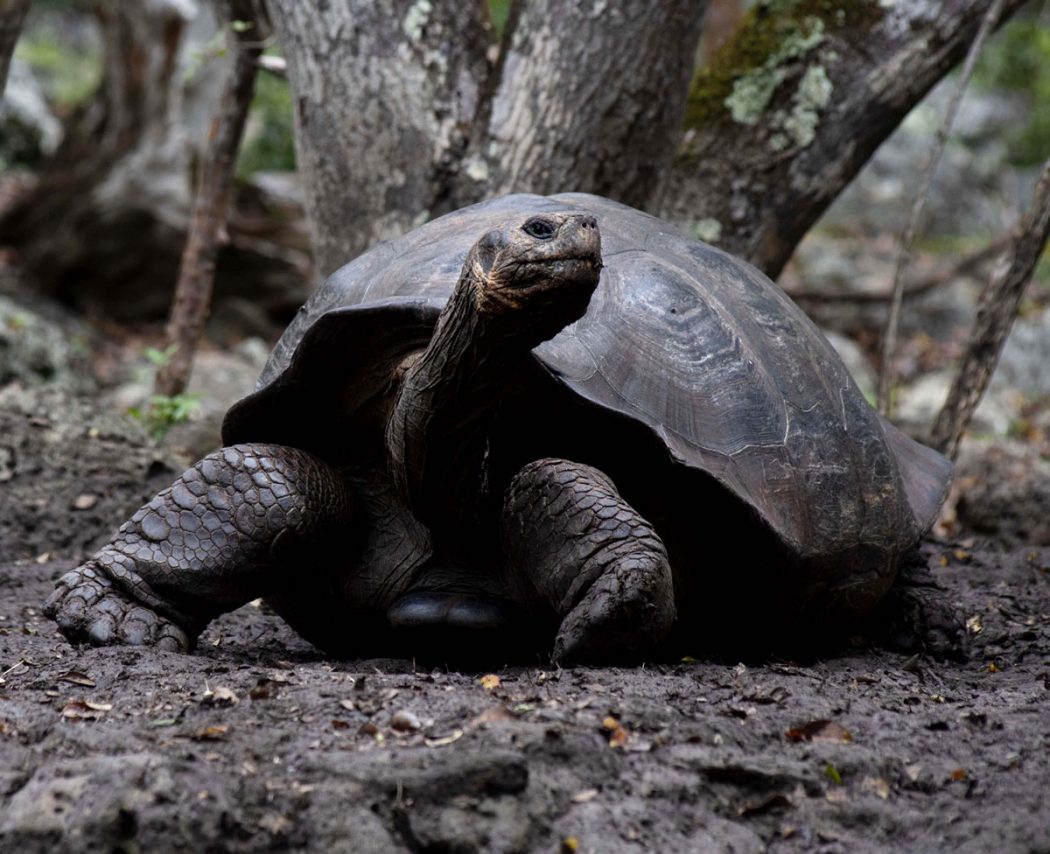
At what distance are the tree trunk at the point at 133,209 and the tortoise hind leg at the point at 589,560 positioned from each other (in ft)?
29.0

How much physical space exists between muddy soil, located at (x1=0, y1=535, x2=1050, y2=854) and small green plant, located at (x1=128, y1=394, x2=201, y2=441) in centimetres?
296

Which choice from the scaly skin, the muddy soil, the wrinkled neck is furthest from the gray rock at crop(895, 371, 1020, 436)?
the muddy soil

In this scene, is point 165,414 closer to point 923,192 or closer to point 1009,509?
point 923,192

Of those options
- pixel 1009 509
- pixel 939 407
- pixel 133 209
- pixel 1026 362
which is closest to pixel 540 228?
pixel 1009 509

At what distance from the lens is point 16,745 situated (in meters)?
2.40

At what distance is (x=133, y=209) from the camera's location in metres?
11.3

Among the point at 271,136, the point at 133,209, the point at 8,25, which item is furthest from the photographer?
the point at 271,136

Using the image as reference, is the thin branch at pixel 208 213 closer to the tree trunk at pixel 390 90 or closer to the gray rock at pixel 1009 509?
the tree trunk at pixel 390 90

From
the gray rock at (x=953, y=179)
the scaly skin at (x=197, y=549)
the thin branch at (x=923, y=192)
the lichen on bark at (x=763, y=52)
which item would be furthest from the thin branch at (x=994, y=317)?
the gray rock at (x=953, y=179)

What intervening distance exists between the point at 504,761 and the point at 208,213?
499 centimetres

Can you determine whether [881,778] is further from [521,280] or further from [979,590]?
[979,590]

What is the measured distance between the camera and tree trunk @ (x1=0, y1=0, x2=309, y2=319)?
1141 cm

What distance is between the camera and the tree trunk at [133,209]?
37.4 ft

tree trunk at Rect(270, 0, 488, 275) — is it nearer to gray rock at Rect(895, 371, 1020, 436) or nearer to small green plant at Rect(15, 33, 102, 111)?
gray rock at Rect(895, 371, 1020, 436)
